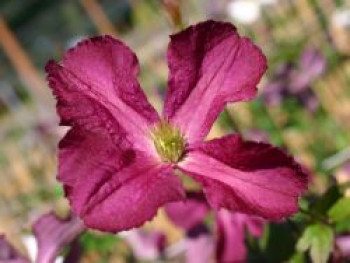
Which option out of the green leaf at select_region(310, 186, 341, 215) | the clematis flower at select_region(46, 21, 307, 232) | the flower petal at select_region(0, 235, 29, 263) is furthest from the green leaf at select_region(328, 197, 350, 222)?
the flower petal at select_region(0, 235, 29, 263)

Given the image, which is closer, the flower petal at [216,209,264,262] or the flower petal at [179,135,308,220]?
the flower petal at [179,135,308,220]

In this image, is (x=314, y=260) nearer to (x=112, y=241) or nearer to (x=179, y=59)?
(x=179, y=59)

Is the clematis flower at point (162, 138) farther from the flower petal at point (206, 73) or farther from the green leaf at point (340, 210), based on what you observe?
the green leaf at point (340, 210)

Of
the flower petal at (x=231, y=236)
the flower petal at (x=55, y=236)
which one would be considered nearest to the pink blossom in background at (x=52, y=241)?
the flower petal at (x=55, y=236)

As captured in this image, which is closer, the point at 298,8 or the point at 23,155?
the point at 298,8

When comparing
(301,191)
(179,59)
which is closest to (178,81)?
(179,59)

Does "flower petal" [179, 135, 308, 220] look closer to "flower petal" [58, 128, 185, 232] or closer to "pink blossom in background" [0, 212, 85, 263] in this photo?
"flower petal" [58, 128, 185, 232]

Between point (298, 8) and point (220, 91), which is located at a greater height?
point (220, 91)
